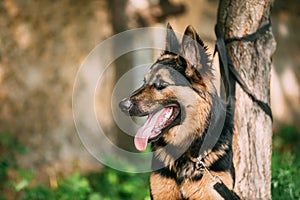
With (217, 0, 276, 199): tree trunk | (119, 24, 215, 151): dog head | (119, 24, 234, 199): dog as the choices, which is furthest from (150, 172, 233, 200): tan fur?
(217, 0, 276, 199): tree trunk

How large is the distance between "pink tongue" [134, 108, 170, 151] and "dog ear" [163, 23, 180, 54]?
483 mm

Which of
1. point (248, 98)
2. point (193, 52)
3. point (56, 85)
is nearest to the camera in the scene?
point (193, 52)

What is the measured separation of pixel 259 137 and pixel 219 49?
855 millimetres

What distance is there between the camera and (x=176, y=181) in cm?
477

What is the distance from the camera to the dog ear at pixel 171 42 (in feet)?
15.8

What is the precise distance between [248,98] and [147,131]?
1.08 metres

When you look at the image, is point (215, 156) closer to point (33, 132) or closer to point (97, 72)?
point (33, 132)

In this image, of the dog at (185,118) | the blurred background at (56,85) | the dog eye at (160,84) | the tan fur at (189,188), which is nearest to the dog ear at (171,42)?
the dog at (185,118)

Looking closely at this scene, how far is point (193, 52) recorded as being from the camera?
15.3 ft

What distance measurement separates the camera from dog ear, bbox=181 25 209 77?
4.62 metres

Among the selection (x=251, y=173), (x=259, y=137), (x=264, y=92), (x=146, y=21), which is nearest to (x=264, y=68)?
(x=264, y=92)

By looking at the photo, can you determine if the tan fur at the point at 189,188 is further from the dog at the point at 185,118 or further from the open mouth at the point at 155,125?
the open mouth at the point at 155,125

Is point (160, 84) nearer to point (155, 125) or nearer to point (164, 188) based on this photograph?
point (155, 125)

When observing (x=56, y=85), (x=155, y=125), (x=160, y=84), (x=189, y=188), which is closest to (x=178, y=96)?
(x=160, y=84)
